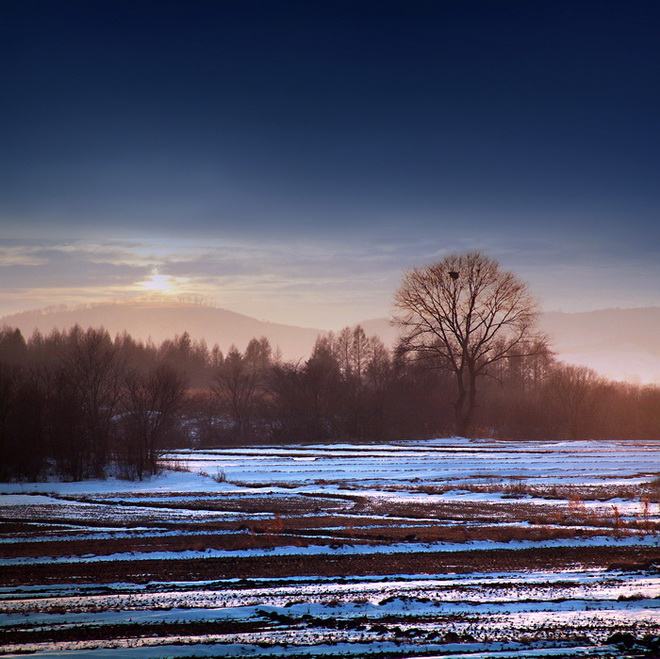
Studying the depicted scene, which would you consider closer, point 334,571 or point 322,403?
point 334,571

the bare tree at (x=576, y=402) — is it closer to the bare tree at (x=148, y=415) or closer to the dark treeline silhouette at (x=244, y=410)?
the dark treeline silhouette at (x=244, y=410)

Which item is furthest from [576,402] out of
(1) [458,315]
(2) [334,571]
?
(2) [334,571]

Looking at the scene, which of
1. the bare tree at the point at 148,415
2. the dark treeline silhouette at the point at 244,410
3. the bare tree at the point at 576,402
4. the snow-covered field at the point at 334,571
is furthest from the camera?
the bare tree at the point at 576,402

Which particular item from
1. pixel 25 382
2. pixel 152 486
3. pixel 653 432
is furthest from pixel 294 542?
pixel 653 432

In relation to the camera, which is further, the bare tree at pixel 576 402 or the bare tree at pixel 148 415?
the bare tree at pixel 576 402

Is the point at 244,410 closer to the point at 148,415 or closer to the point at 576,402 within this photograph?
the point at 576,402

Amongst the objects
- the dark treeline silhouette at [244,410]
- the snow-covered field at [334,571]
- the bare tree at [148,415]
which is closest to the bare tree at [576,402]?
the dark treeline silhouette at [244,410]

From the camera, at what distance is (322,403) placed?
2539 inches

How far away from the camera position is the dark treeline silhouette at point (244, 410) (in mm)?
34812

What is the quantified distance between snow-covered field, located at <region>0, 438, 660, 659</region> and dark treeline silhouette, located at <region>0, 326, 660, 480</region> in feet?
26.2

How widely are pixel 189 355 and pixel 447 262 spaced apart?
139940mm

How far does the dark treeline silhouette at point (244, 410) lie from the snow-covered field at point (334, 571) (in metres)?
7.98

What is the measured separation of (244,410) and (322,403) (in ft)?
28.2

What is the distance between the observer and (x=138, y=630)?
8.91 m
